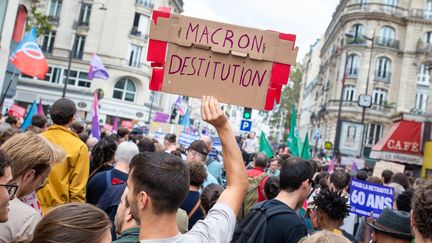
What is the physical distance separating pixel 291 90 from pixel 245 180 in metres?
83.3

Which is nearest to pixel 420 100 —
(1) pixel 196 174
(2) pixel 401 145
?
(2) pixel 401 145

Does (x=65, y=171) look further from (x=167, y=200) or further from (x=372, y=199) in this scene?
(x=372, y=199)

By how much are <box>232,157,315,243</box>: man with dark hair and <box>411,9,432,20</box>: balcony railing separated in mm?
47399

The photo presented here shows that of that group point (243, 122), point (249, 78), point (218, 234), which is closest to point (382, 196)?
point (249, 78)

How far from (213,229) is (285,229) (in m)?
1.34

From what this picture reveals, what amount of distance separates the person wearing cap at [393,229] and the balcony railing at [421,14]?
47489mm

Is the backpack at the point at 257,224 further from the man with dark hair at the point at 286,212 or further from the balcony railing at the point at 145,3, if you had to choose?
the balcony railing at the point at 145,3

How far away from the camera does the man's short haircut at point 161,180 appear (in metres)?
2.41

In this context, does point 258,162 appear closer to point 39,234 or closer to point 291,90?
point 39,234

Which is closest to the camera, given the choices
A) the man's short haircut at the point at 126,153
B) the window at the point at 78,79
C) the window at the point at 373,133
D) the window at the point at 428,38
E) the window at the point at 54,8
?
the man's short haircut at the point at 126,153

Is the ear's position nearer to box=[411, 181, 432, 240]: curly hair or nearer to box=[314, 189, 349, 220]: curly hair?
box=[411, 181, 432, 240]: curly hair

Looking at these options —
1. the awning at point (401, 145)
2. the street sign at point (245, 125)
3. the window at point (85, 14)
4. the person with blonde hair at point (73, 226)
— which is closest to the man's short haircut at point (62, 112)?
the person with blonde hair at point (73, 226)

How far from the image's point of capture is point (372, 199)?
6312mm

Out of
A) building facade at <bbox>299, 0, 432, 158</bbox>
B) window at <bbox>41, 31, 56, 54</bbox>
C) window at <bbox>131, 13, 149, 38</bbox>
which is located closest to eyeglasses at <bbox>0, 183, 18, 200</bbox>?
window at <bbox>131, 13, 149, 38</bbox>
